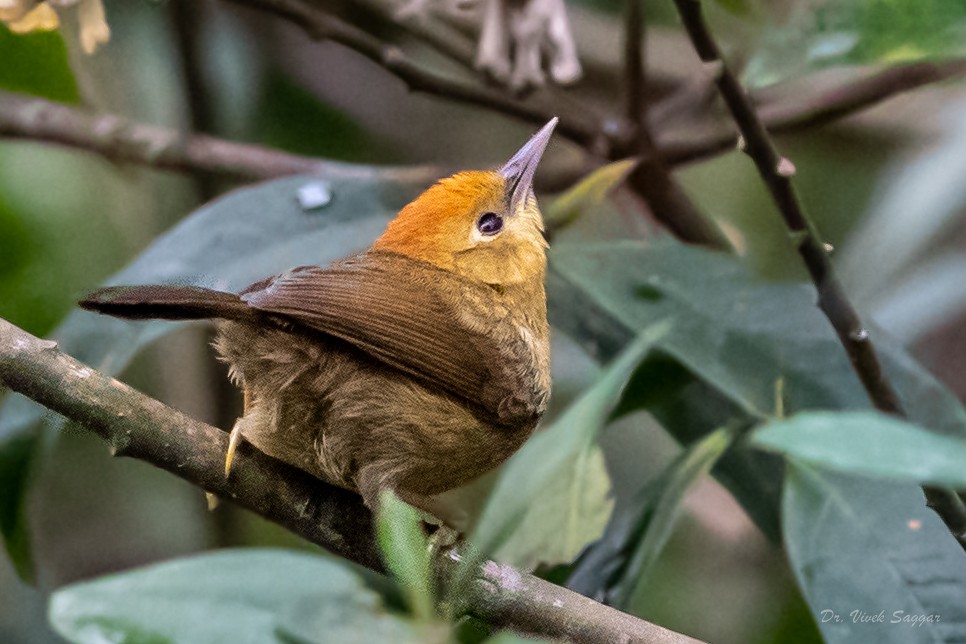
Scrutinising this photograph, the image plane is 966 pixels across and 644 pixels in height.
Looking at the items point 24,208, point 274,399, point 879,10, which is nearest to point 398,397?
point 274,399

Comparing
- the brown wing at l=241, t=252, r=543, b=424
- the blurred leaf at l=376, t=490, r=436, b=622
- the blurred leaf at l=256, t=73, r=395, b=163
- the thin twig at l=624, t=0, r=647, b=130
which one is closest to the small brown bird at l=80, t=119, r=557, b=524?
the brown wing at l=241, t=252, r=543, b=424

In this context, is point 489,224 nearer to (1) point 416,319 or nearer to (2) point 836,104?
(1) point 416,319

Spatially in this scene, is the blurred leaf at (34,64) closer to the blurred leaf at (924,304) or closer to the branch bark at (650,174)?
the branch bark at (650,174)

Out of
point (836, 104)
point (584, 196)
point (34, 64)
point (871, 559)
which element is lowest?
point (871, 559)

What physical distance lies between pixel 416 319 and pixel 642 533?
597 mm

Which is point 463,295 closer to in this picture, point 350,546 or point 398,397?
point 398,397

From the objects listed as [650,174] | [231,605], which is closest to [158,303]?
[231,605]

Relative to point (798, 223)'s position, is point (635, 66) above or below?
above

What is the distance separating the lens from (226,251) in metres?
2.23

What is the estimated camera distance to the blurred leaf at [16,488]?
203 cm

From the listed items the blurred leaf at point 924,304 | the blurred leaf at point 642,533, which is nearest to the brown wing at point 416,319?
the blurred leaf at point 642,533

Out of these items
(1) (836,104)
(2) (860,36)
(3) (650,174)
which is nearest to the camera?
(2) (860,36)

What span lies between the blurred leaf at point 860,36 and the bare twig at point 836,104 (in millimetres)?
454

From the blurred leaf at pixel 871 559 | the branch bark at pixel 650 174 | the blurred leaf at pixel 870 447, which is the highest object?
the branch bark at pixel 650 174
